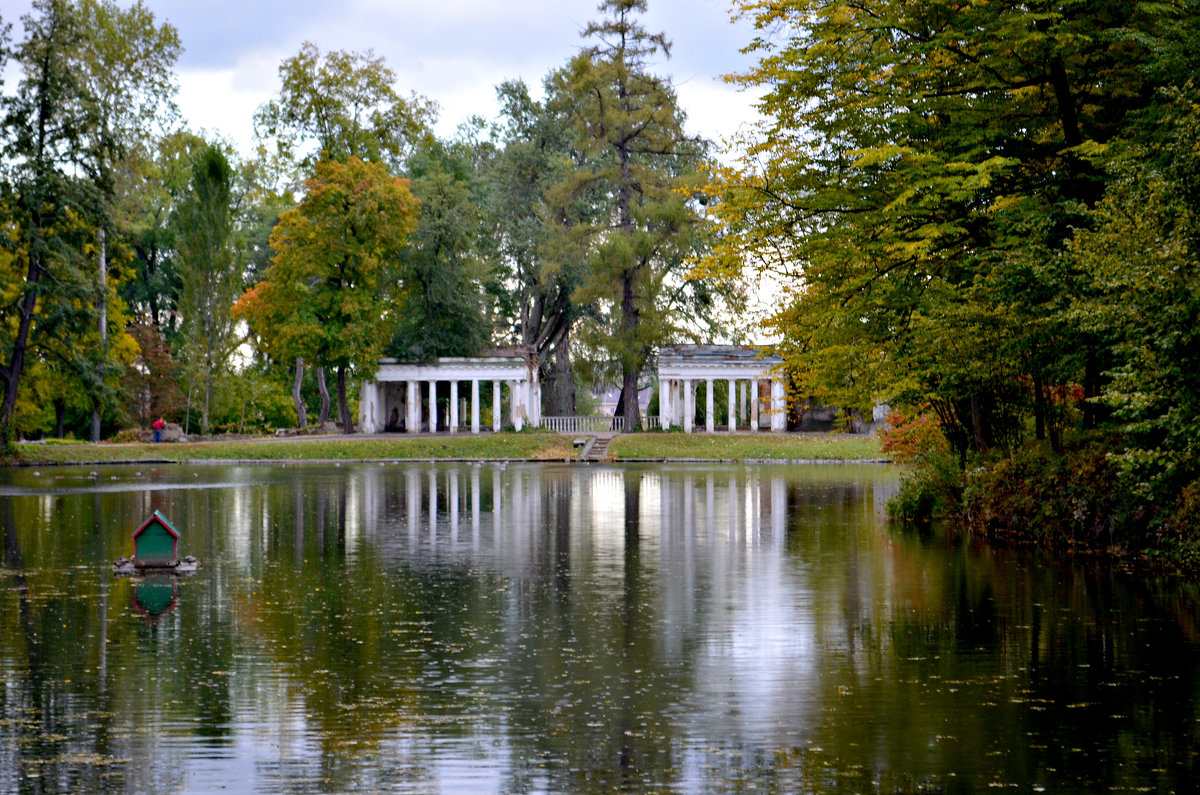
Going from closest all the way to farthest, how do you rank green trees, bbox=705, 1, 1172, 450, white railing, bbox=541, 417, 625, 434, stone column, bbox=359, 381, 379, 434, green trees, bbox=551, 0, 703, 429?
green trees, bbox=705, 1, 1172, 450 → green trees, bbox=551, 0, 703, 429 → white railing, bbox=541, 417, 625, 434 → stone column, bbox=359, 381, 379, 434

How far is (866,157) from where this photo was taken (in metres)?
19.4

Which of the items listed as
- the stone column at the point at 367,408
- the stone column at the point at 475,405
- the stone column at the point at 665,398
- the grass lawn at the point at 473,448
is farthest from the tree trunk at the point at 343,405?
the stone column at the point at 665,398

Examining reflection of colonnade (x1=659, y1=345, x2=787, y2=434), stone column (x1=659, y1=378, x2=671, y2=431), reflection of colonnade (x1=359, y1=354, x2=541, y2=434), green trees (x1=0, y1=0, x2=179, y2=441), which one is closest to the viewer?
green trees (x1=0, y1=0, x2=179, y2=441)

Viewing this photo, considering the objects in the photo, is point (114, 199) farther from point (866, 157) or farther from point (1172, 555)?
point (1172, 555)

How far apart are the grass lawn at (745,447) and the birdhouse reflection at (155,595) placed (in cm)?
4064

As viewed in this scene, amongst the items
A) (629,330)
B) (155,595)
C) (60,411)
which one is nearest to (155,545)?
(155,595)

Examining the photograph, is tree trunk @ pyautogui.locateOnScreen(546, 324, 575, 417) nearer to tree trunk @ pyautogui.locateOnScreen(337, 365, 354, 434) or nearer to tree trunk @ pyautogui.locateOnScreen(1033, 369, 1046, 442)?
tree trunk @ pyautogui.locateOnScreen(337, 365, 354, 434)

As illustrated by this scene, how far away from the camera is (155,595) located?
1481cm

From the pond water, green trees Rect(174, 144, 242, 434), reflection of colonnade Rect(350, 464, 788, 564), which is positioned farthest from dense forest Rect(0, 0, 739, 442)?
the pond water

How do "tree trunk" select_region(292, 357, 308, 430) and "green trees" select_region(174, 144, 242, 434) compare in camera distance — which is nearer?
"green trees" select_region(174, 144, 242, 434)

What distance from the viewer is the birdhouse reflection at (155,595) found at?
1357cm

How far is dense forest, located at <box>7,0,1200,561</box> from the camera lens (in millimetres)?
17438

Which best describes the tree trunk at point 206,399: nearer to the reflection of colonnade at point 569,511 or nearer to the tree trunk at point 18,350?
the tree trunk at point 18,350

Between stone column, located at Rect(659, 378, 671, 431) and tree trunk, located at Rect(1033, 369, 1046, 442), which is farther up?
stone column, located at Rect(659, 378, 671, 431)
